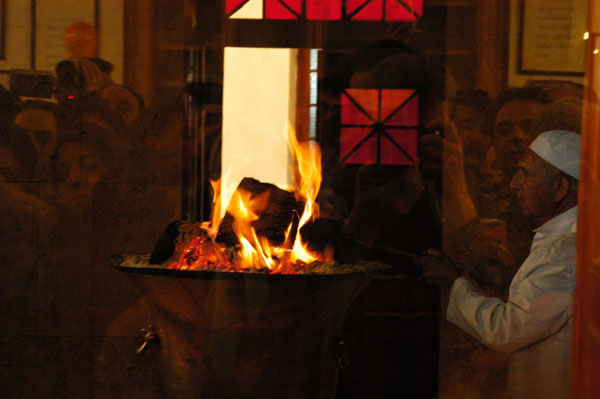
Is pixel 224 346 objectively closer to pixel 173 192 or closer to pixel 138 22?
pixel 173 192

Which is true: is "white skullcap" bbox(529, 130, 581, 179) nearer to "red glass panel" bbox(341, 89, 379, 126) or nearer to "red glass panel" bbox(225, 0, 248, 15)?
"red glass panel" bbox(341, 89, 379, 126)

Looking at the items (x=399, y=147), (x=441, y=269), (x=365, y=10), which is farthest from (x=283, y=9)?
(x=441, y=269)

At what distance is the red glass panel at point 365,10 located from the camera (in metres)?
4.07

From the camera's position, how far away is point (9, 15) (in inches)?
159

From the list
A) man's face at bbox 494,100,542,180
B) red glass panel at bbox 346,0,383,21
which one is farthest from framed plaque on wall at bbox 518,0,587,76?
red glass panel at bbox 346,0,383,21

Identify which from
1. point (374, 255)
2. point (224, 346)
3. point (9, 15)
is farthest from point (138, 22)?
point (224, 346)

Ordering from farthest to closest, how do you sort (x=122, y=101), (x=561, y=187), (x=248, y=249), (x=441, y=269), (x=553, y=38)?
1. (x=122, y=101)
2. (x=553, y=38)
3. (x=248, y=249)
4. (x=441, y=269)
5. (x=561, y=187)

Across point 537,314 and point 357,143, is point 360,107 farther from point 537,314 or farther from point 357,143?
point 537,314

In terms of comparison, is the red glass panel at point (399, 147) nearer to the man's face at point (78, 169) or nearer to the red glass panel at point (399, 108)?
the red glass panel at point (399, 108)

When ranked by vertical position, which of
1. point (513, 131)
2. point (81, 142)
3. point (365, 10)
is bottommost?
point (81, 142)

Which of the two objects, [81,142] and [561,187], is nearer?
[561,187]

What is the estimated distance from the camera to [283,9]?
162 inches

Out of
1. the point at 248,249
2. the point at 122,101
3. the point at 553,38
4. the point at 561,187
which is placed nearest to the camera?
the point at 561,187

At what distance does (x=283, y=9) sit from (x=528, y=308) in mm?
2404
